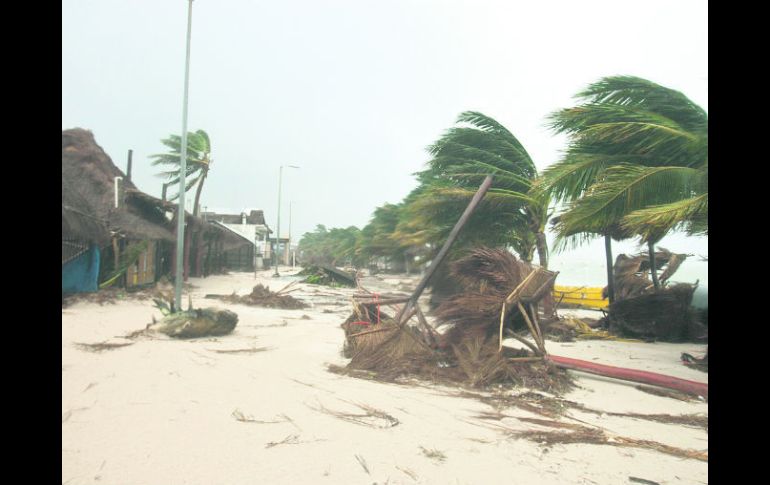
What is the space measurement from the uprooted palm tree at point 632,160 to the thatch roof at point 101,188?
1287cm

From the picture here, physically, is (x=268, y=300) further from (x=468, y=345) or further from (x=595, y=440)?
(x=595, y=440)

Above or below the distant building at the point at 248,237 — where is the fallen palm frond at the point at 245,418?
below

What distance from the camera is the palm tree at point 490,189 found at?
463 inches

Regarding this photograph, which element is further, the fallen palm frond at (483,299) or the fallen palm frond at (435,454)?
the fallen palm frond at (483,299)

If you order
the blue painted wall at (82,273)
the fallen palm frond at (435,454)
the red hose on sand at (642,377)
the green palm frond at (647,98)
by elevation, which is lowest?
the fallen palm frond at (435,454)

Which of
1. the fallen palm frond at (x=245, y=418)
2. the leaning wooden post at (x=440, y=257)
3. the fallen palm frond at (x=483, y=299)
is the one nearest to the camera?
the fallen palm frond at (x=245, y=418)

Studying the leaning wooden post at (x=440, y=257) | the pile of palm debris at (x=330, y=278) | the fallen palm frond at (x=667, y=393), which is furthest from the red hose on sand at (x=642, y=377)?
the pile of palm debris at (x=330, y=278)

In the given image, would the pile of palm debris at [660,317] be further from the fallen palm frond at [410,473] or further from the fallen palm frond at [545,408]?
the fallen palm frond at [410,473]

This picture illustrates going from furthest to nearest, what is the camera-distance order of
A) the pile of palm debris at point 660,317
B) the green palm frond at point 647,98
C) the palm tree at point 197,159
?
1. the palm tree at point 197,159
2. the pile of palm debris at point 660,317
3. the green palm frond at point 647,98

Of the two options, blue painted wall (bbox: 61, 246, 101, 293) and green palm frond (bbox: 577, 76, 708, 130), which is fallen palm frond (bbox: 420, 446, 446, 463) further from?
blue painted wall (bbox: 61, 246, 101, 293)

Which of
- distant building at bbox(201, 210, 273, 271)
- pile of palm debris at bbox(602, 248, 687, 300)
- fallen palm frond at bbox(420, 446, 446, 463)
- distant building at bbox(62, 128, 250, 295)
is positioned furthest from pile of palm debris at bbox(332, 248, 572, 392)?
distant building at bbox(201, 210, 273, 271)

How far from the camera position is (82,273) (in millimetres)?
12750

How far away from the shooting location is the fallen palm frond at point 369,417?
12.6 feet
